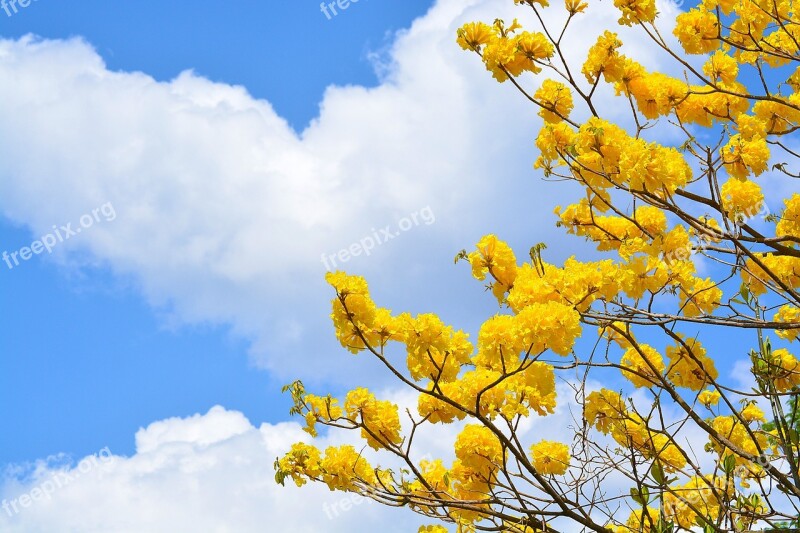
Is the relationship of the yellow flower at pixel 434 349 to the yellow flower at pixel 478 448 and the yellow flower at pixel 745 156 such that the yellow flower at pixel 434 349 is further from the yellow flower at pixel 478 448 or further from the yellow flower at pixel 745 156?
the yellow flower at pixel 745 156

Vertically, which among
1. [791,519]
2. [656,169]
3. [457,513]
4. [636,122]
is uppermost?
[636,122]

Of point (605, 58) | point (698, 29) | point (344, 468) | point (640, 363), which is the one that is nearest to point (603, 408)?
point (640, 363)

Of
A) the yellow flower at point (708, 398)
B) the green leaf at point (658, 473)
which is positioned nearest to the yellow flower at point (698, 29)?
the yellow flower at point (708, 398)

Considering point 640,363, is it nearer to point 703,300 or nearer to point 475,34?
point 703,300

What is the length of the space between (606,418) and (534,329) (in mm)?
1670

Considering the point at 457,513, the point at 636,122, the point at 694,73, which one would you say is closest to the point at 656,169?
the point at 636,122

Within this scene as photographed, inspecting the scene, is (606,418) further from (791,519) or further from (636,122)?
(636,122)

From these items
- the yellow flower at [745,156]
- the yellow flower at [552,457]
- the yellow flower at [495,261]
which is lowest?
the yellow flower at [552,457]

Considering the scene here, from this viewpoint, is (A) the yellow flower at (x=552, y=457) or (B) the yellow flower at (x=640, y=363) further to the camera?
(B) the yellow flower at (x=640, y=363)

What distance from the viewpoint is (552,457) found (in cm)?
394

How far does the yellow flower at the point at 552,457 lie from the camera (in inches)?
155

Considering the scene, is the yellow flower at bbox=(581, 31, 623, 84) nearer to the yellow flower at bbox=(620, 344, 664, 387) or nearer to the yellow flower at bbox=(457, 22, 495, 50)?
the yellow flower at bbox=(457, 22, 495, 50)

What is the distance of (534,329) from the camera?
2740 millimetres

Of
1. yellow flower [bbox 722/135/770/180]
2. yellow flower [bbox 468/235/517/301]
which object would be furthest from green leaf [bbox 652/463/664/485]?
yellow flower [bbox 722/135/770/180]
